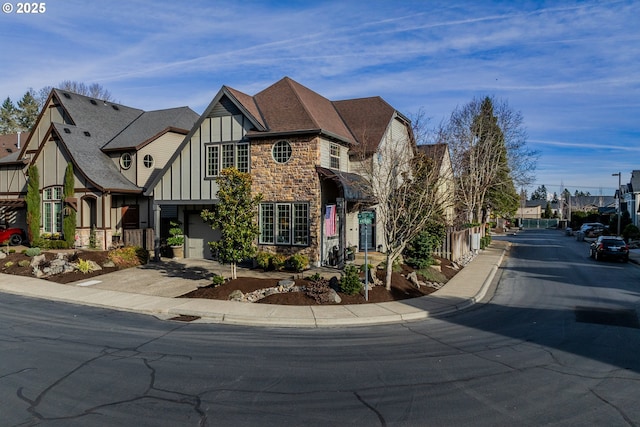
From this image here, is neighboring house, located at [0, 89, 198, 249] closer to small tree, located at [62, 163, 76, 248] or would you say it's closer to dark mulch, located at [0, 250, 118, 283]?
small tree, located at [62, 163, 76, 248]

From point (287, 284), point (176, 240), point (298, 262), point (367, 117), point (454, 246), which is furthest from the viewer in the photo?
point (367, 117)

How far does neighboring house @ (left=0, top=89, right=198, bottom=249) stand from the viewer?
2503cm

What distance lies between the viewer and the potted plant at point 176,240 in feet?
74.8

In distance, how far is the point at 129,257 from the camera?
2052cm

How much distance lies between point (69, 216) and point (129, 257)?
704 centimetres

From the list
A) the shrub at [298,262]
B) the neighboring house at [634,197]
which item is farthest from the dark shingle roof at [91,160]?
the neighboring house at [634,197]

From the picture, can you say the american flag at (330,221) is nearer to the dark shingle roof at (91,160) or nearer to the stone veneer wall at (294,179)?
the stone veneer wall at (294,179)

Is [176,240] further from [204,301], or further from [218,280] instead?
[204,301]

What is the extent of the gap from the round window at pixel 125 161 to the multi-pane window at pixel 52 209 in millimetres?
3734

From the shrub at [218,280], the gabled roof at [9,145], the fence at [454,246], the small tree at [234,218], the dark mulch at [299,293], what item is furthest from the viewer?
the gabled roof at [9,145]

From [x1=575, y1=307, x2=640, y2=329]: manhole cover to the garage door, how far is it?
16.5 m

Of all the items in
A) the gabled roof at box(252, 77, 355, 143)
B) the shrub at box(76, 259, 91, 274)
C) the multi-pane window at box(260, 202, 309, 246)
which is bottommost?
the shrub at box(76, 259, 91, 274)

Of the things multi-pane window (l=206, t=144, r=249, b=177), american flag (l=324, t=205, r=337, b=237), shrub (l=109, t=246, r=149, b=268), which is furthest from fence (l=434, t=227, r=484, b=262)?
shrub (l=109, t=246, r=149, b=268)

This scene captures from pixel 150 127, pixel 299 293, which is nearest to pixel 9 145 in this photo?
pixel 150 127
